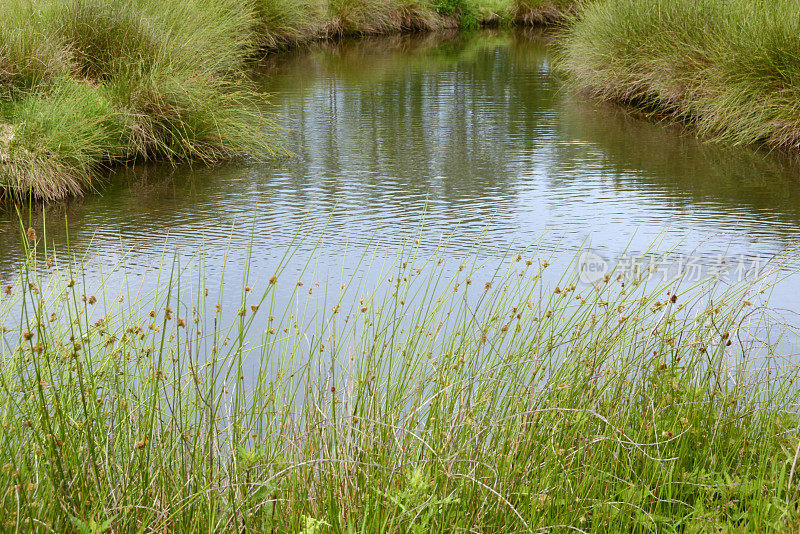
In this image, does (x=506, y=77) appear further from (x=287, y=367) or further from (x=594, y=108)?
(x=287, y=367)

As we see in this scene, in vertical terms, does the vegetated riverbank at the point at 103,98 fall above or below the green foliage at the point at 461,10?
below

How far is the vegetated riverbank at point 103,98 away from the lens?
4.79 metres

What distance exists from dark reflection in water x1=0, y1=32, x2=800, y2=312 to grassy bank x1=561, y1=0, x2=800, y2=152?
31cm

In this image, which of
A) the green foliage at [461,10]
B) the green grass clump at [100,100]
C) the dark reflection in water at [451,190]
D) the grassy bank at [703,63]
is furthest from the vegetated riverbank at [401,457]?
the green foliage at [461,10]

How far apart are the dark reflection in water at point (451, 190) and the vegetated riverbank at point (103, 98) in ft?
0.69

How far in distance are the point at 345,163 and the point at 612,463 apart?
4.18 meters

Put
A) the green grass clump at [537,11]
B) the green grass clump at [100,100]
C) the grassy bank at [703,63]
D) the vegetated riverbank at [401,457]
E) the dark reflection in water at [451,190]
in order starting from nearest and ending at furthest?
the vegetated riverbank at [401,457] < the dark reflection in water at [451,190] < the green grass clump at [100,100] < the grassy bank at [703,63] < the green grass clump at [537,11]

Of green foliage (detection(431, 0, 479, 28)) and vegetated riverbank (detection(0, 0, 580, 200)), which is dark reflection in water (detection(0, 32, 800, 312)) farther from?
green foliage (detection(431, 0, 479, 28))

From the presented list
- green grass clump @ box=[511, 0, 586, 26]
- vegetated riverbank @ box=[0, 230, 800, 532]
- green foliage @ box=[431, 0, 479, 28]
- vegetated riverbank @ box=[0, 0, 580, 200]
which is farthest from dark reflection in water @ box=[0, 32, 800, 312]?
green grass clump @ box=[511, 0, 586, 26]

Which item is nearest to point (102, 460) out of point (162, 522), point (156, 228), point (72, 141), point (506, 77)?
point (162, 522)

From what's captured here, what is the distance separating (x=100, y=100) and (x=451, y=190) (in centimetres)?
232

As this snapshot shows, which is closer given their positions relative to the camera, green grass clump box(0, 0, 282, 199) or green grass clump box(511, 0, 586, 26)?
green grass clump box(0, 0, 282, 199)

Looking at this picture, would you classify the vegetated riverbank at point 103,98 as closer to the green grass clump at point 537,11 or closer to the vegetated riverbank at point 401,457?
the vegetated riverbank at point 401,457

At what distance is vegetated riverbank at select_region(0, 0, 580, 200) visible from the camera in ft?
15.7
